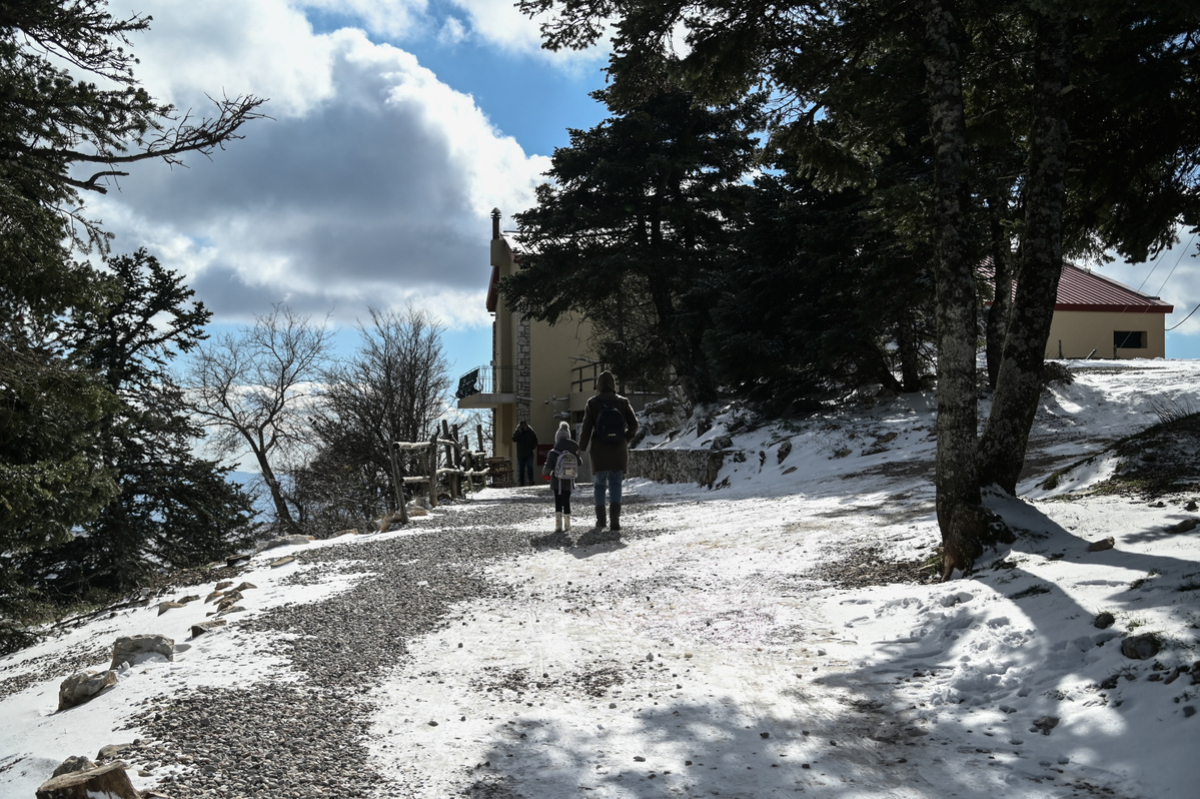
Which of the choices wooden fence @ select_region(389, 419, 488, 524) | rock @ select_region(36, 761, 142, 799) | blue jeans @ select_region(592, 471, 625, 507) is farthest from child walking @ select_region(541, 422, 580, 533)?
rock @ select_region(36, 761, 142, 799)

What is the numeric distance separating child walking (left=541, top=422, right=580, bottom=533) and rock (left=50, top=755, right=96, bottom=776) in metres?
7.51

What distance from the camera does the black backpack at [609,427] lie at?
33.5ft

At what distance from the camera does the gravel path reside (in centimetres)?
340

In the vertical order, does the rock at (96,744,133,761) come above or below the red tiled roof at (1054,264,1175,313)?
below

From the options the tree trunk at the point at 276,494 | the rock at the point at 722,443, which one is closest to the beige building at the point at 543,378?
the tree trunk at the point at 276,494

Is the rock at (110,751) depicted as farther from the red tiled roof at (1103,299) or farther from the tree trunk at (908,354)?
the red tiled roof at (1103,299)

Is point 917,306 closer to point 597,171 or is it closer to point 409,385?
point 597,171

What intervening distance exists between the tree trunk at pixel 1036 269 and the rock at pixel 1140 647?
277cm

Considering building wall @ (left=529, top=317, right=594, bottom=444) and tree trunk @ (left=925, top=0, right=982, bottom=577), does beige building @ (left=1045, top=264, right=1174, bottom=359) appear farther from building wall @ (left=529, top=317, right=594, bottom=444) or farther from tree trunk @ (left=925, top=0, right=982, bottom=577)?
tree trunk @ (left=925, top=0, right=982, bottom=577)

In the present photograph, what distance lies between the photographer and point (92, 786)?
9.95 feet

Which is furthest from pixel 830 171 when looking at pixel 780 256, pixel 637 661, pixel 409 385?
pixel 409 385

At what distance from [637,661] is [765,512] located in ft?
20.1

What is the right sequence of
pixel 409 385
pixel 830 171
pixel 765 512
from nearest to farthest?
pixel 830 171 < pixel 765 512 < pixel 409 385

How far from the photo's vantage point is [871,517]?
9.21m
